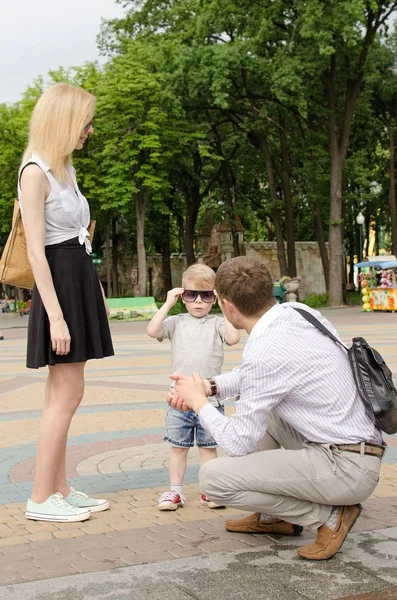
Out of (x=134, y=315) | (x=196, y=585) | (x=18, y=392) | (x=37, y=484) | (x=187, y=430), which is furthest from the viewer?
(x=134, y=315)

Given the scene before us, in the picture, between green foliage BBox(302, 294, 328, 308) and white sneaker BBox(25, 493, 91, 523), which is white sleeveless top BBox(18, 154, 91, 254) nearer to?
white sneaker BBox(25, 493, 91, 523)

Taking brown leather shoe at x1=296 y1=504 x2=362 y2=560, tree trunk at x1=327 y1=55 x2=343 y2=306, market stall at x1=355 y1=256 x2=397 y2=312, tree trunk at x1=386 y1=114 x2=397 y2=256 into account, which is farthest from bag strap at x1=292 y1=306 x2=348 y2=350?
tree trunk at x1=386 y1=114 x2=397 y2=256

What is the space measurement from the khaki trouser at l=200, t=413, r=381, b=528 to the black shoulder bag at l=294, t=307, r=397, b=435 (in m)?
0.19

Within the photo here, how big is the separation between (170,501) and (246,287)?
1.44 metres

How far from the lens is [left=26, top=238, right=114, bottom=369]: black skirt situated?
4.47 meters

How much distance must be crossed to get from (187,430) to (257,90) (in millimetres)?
29837

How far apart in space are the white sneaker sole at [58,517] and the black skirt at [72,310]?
2.47ft

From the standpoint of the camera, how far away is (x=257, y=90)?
109 ft

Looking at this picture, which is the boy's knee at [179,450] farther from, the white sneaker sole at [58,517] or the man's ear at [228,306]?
the man's ear at [228,306]

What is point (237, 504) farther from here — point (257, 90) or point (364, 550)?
point (257, 90)

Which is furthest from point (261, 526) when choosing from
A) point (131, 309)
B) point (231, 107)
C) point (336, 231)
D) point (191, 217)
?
point (191, 217)

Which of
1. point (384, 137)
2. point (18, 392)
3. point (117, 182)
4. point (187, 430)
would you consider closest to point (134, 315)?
point (117, 182)

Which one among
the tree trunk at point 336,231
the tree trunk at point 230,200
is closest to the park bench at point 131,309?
the tree trunk at point 336,231

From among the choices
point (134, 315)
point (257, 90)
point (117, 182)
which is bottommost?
point (134, 315)
